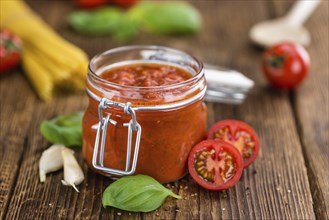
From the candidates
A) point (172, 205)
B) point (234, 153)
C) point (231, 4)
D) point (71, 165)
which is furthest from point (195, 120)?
point (231, 4)

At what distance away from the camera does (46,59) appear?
3705 millimetres

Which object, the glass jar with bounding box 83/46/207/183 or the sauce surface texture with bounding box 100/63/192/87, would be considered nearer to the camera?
the glass jar with bounding box 83/46/207/183

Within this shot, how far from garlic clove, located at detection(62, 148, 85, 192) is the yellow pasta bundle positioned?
792mm

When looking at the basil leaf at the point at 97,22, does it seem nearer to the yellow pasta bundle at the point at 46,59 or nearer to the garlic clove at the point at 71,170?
the yellow pasta bundle at the point at 46,59

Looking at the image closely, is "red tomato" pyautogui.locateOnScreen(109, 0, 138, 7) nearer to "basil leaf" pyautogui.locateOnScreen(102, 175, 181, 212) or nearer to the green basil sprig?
the green basil sprig

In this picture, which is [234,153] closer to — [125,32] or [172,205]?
[172,205]

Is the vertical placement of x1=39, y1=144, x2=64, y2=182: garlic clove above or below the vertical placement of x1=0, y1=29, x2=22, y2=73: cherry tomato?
below

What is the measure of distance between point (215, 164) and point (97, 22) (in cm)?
214

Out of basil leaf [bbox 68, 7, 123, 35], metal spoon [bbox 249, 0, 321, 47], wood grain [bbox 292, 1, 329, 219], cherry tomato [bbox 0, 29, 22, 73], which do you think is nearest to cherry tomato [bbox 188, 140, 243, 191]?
wood grain [bbox 292, 1, 329, 219]

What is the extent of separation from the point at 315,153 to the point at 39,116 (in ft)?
4.87

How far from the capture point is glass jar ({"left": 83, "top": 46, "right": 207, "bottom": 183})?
245cm

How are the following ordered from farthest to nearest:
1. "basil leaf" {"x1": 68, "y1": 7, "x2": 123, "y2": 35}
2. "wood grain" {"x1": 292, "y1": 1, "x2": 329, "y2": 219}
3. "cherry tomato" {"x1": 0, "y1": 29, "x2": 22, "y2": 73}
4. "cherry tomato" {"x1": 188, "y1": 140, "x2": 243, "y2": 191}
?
1. "basil leaf" {"x1": 68, "y1": 7, "x2": 123, "y2": 35}
2. "cherry tomato" {"x1": 0, "y1": 29, "x2": 22, "y2": 73}
3. "wood grain" {"x1": 292, "y1": 1, "x2": 329, "y2": 219}
4. "cherry tomato" {"x1": 188, "y1": 140, "x2": 243, "y2": 191}

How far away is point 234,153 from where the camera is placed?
260cm

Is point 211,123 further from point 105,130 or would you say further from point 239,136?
point 105,130
